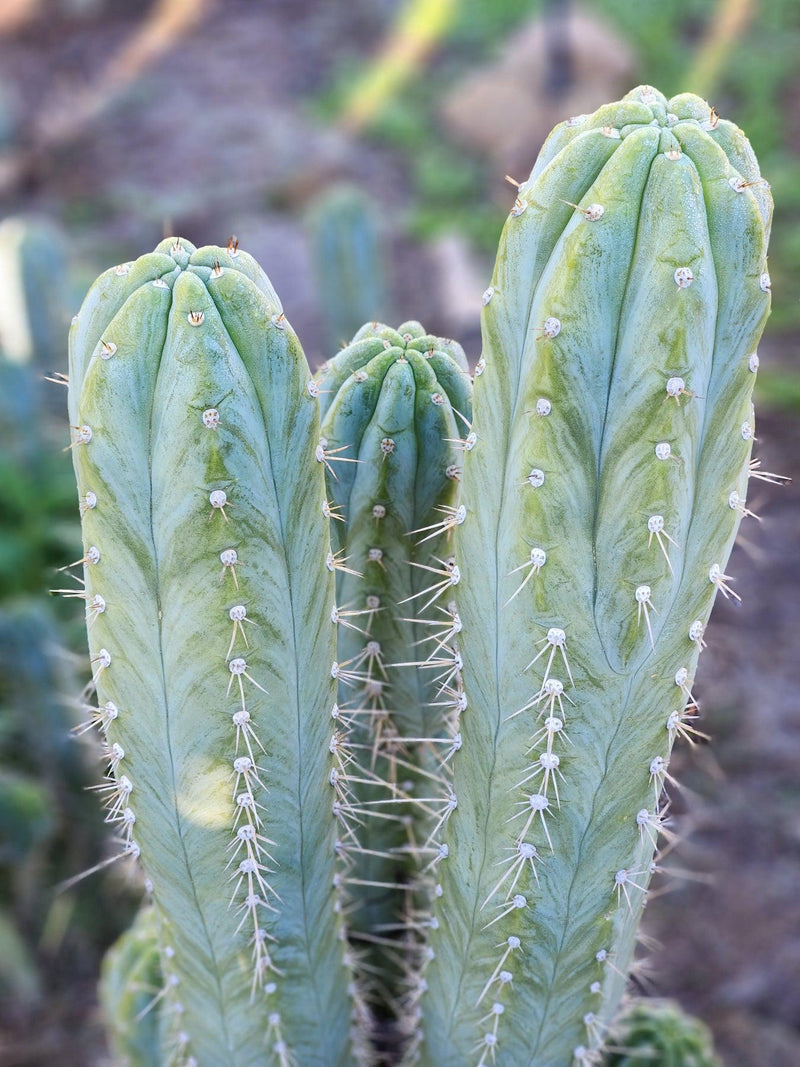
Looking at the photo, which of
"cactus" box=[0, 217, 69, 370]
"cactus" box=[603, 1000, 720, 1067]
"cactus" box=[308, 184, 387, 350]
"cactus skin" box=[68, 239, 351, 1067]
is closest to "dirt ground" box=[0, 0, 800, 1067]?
"cactus" box=[603, 1000, 720, 1067]

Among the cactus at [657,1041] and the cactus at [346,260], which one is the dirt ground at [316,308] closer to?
the cactus at [657,1041]

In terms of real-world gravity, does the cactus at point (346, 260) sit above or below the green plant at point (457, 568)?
above

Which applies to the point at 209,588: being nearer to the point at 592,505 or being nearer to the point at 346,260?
the point at 592,505

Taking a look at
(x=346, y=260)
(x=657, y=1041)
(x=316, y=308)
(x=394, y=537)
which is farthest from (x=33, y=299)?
(x=657, y=1041)

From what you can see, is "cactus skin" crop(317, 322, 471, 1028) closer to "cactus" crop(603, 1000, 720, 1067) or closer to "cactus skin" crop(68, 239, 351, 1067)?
"cactus skin" crop(68, 239, 351, 1067)

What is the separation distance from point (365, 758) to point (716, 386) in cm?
101

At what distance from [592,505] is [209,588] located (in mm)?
516

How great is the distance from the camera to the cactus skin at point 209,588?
142 cm

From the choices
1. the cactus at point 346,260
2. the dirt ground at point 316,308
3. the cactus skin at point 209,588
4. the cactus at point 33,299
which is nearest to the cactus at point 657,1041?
the dirt ground at point 316,308

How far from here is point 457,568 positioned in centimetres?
161

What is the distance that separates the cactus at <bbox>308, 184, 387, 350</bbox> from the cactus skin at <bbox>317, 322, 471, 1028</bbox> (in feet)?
12.9

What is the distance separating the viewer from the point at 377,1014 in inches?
95.2

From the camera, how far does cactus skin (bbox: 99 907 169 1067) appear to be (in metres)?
2.24

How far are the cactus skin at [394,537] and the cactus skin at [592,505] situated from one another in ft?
0.47
